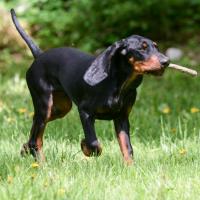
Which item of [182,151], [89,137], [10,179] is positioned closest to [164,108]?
[182,151]

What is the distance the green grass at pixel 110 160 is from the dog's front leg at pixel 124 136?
0.08 meters

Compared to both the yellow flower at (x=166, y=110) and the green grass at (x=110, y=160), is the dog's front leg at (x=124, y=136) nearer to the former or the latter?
the green grass at (x=110, y=160)

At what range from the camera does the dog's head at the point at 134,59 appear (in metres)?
4.27

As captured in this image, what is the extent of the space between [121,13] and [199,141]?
6734 mm

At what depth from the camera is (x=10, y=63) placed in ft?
37.2

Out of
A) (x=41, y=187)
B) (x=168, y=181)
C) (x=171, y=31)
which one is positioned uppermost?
(x=41, y=187)

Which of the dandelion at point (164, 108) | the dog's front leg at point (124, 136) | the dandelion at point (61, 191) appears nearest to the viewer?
the dandelion at point (61, 191)

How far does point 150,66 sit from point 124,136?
668mm

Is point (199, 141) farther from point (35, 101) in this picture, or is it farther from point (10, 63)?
point (10, 63)

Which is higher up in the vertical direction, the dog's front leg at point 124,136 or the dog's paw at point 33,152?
the dog's front leg at point 124,136

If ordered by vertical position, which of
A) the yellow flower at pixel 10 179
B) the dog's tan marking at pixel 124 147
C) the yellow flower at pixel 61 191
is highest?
the yellow flower at pixel 61 191

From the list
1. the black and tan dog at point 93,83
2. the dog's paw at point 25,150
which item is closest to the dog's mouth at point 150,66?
the black and tan dog at point 93,83

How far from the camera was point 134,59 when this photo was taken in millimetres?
4375

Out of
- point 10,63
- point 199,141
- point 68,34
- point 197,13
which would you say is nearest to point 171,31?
point 197,13
